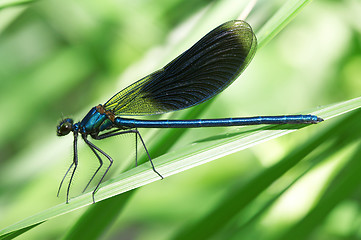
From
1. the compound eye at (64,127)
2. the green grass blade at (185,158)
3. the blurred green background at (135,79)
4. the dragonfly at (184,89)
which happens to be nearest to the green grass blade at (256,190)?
the green grass blade at (185,158)

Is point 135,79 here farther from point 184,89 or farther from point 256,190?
point 256,190

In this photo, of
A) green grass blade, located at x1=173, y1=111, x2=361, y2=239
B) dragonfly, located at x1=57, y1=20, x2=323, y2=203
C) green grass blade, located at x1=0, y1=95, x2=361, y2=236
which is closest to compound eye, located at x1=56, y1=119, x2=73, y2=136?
dragonfly, located at x1=57, y1=20, x2=323, y2=203

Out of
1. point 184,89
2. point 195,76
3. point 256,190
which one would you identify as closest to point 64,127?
point 184,89

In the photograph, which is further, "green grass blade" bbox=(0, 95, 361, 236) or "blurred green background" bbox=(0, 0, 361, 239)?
"blurred green background" bbox=(0, 0, 361, 239)

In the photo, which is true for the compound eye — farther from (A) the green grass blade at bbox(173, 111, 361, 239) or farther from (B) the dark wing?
(A) the green grass blade at bbox(173, 111, 361, 239)

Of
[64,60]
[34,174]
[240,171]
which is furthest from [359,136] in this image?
[64,60]

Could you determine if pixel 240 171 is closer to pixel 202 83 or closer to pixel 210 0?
pixel 202 83

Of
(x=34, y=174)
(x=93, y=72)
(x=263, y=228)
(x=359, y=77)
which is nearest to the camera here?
(x=263, y=228)
